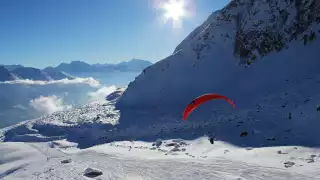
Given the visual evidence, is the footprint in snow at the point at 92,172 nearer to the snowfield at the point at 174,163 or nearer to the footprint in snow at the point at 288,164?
the snowfield at the point at 174,163

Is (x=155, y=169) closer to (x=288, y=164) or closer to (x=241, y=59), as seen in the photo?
(x=288, y=164)

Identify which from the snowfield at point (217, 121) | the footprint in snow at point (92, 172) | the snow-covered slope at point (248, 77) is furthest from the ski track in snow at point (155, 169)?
the snow-covered slope at point (248, 77)

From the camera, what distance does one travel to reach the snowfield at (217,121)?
28.3 meters

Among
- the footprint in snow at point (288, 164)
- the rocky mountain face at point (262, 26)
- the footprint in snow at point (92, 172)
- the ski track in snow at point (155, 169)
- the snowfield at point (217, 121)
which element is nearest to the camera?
the footprint in snow at point (288, 164)

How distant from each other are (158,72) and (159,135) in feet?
101

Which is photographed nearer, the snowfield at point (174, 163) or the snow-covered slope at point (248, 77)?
the snowfield at point (174, 163)

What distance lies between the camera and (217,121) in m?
48.8

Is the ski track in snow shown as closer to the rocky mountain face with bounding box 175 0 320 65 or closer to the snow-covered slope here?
the snow-covered slope

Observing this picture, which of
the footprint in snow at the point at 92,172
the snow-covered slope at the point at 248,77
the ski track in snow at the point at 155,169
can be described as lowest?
the footprint in snow at the point at 92,172

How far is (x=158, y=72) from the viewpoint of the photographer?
8044cm

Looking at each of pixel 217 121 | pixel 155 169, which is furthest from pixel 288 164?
pixel 217 121

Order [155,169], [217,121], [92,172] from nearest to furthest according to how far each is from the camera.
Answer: [155,169] < [92,172] < [217,121]

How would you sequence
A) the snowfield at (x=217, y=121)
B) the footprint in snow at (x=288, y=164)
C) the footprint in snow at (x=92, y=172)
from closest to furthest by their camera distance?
the footprint in snow at (x=288, y=164), the snowfield at (x=217, y=121), the footprint in snow at (x=92, y=172)

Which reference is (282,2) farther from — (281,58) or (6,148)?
(6,148)
